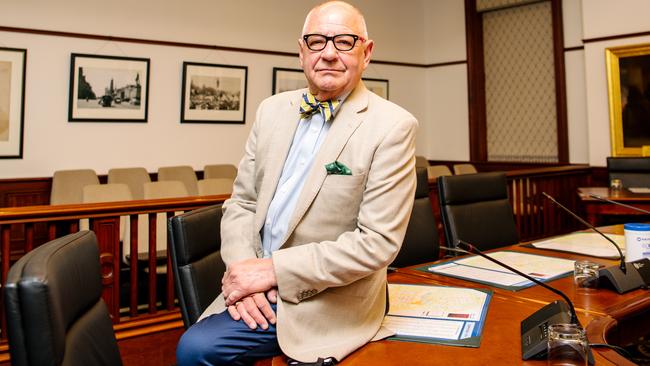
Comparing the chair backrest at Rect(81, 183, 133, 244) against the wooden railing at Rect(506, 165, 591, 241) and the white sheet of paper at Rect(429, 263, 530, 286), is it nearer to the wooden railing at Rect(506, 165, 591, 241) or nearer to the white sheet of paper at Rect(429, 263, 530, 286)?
the white sheet of paper at Rect(429, 263, 530, 286)

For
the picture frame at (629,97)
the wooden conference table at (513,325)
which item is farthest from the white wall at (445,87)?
the wooden conference table at (513,325)

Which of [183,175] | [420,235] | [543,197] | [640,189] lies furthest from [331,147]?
[183,175]

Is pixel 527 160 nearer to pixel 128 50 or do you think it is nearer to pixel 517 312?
pixel 128 50

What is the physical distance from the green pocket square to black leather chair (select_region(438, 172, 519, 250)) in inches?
53.3

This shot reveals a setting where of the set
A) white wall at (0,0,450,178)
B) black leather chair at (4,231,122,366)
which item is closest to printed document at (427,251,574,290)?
black leather chair at (4,231,122,366)

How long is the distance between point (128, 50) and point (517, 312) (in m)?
5.97

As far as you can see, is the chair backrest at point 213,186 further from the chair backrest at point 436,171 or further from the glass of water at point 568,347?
the glass of water at point 568,347

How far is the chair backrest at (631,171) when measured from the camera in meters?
4.68

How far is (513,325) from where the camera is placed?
1.31 meters

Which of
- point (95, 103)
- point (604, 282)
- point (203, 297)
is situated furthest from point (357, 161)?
point (95, 103)

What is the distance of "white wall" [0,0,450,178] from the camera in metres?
5.71

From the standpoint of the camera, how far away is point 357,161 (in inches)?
52.8

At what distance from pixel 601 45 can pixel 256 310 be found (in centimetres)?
644

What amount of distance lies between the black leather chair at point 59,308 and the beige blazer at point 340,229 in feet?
1.21
